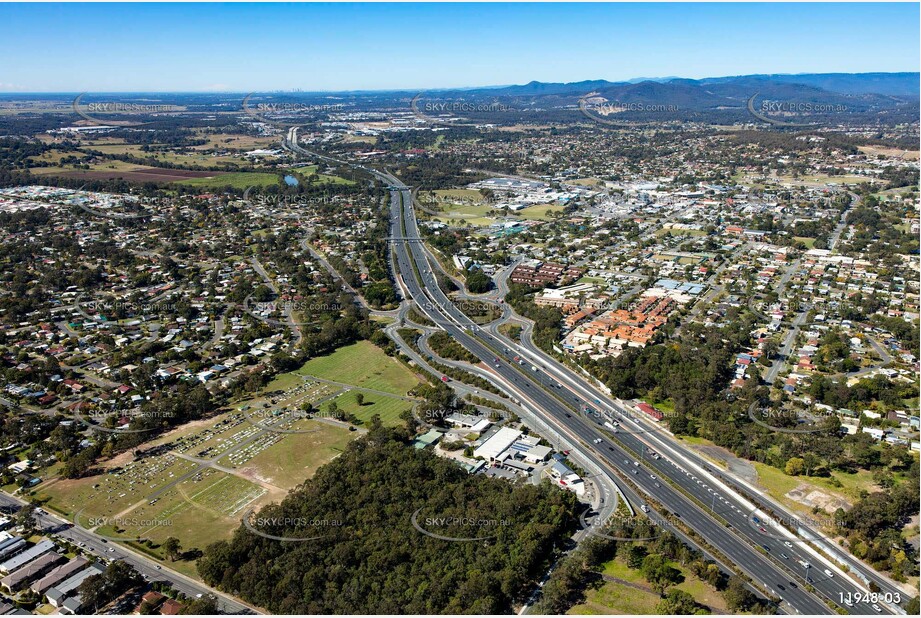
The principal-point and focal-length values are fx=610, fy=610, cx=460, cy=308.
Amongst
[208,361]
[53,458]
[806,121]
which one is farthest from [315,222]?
[806,121]

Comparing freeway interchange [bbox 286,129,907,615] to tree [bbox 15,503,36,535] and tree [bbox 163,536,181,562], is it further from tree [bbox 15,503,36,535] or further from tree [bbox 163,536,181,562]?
tree [bbox 15,503,36,535]

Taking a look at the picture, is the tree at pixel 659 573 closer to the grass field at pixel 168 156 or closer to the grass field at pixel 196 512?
the grass field at pixel 196 512

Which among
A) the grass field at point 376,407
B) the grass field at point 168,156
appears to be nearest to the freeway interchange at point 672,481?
the grass field at point 376,407

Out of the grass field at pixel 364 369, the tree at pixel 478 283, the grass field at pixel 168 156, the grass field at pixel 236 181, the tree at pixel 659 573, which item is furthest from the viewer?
the grass field at pixel 168 156

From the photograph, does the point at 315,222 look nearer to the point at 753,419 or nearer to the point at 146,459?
the point at 146,459

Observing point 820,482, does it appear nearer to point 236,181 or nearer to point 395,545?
point 395,545

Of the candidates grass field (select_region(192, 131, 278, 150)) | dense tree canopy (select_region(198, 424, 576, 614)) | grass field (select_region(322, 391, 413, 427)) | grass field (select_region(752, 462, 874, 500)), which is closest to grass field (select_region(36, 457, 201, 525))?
dense tree canopy (select_region(198, 424, 576, 614))
